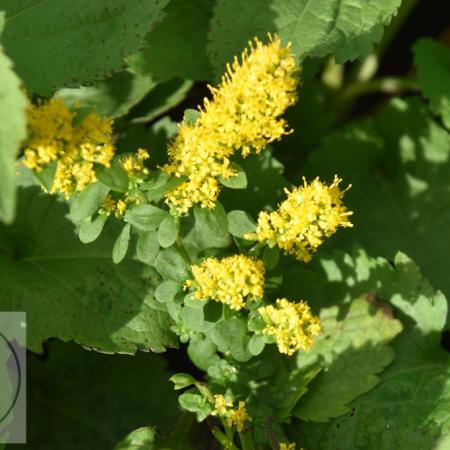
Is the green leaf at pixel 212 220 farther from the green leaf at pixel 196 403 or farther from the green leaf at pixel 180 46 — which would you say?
the green leaf at pixel 180 46

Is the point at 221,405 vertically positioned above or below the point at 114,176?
below

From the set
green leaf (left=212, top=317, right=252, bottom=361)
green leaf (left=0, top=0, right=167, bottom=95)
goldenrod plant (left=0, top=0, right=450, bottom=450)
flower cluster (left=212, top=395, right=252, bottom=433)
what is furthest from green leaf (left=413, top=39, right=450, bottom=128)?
flower cluster (left=212, top=395, right=252, bottom=433)

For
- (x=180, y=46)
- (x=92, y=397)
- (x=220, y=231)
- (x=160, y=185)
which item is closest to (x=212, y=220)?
(x=220, y=231)

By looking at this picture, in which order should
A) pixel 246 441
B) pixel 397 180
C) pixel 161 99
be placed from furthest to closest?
pixel 397 180
pixel 161 99
pixel 246 441

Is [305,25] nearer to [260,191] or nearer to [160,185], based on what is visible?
[260,191]

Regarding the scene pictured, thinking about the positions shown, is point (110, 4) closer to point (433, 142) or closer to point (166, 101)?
point (166, 101)

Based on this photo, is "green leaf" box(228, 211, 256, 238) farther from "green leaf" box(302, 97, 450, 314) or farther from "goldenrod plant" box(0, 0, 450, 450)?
"green leaf" box(302, 97, 450, 314)

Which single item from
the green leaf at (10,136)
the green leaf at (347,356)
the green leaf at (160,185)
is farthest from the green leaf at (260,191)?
the green leaf at (10,136)

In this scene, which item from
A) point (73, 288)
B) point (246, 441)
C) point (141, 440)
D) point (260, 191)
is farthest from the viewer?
point (260, 191)
